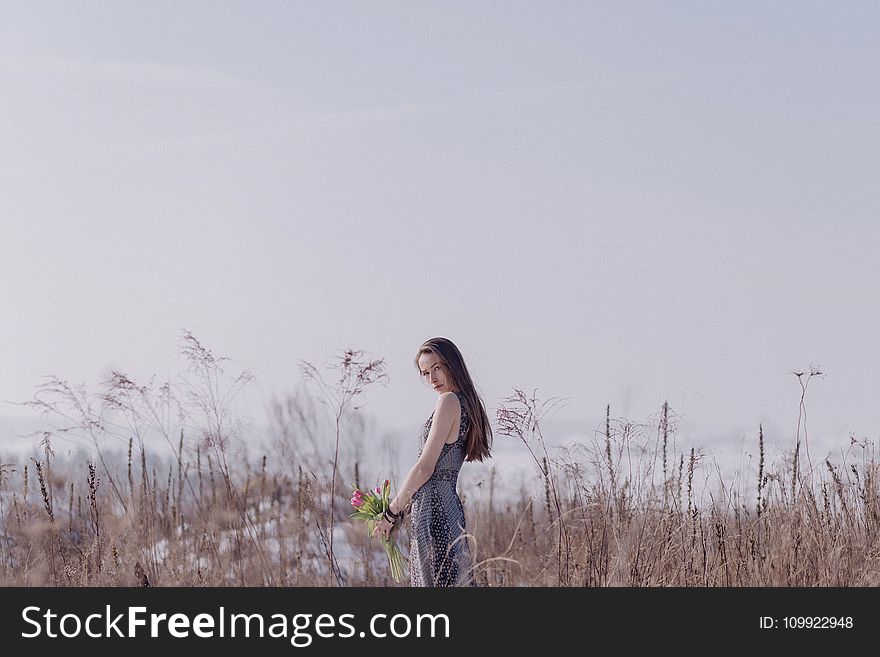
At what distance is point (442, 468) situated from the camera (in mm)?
4383

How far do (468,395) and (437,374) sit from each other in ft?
0.54

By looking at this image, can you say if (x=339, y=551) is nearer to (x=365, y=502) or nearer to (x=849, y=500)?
(x=365, y=502)

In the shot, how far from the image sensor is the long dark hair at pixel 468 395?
4.31 meters

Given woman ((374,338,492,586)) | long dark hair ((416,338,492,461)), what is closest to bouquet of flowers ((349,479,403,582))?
woman ((374,338,492,586))

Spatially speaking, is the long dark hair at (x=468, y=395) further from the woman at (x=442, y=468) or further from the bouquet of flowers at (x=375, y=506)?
the bouquet of flowers at (x=375, y=506)

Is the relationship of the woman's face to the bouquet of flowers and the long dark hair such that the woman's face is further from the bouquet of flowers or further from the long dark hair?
the bouquet of flowers

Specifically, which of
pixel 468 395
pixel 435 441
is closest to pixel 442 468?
pixel 435 441

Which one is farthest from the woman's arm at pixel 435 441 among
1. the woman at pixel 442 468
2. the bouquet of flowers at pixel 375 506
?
the bouquet of flowers at pixel 375 506

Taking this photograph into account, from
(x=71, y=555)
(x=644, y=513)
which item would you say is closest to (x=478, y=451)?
(x=644, y=513)

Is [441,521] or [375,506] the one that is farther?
[375,506]

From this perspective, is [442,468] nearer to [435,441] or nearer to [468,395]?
[435,441]

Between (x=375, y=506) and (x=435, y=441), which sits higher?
(x=435, y=441)

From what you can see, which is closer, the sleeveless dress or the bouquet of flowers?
the sleeveless dress

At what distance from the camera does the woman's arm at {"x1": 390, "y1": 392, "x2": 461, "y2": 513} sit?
428 cm
